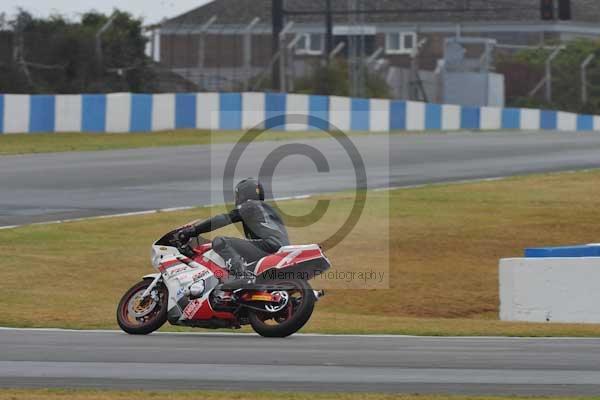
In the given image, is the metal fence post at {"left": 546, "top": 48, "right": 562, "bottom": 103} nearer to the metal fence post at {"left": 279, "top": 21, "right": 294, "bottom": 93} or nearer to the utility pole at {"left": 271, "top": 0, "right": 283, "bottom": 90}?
the utility pole at {"left": 271, "top": 0, "right": 283, "bottom": 90}

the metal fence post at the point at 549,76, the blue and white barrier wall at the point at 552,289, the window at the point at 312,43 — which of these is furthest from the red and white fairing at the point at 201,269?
the window at the point at 312,43

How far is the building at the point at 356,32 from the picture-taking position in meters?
37.2

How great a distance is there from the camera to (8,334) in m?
9.66

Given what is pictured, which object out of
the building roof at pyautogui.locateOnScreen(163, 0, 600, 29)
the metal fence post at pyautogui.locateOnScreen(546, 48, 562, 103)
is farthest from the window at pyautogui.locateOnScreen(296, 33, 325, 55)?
the metal fence post at pyautogui.locateOnScreen(546, 48, 562, 103)

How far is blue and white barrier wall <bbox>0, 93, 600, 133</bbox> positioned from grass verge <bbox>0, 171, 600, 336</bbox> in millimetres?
10029

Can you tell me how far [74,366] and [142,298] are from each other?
78.3 inches

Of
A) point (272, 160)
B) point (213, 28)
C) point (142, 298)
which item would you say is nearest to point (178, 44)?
point (213, 28)

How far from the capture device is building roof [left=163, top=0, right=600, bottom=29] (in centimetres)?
4419

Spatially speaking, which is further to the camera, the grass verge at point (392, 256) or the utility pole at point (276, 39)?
the utility pole at point (276, 39)

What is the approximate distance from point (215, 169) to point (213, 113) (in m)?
7.43

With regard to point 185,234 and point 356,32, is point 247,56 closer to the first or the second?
point 356,32

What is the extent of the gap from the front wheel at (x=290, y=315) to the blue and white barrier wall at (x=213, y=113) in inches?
702

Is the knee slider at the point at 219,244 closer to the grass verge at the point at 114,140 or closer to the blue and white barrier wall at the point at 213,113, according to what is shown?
the grass verge at the point at 114,140

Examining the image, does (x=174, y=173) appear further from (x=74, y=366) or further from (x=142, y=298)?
(x=74, y=366)
